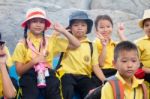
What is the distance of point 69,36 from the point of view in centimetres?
438

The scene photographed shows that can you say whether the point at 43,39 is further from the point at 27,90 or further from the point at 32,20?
the point at 27,90

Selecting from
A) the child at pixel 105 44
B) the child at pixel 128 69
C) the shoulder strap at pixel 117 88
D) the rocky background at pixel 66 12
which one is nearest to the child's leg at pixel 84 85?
the child at pixel 105 44

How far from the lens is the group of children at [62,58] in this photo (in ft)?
13.3

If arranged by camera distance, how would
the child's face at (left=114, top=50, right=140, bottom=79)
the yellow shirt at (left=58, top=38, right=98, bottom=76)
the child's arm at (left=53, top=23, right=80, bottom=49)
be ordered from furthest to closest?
the yellow shirt at (left=58, top=38, right=98, bottom=76) < the child's arm at (left=53, top=23, right=80, bottom=49) < the child's face at (left=114, top=50, right=140, bottom=79)

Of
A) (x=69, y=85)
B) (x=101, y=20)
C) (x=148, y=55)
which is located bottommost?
(x=69, y=85)

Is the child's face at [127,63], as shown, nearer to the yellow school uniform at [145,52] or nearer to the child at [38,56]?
the child at [38,56]

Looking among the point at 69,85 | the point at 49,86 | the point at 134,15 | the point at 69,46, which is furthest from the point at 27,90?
the point at 134,15

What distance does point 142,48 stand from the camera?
456cm

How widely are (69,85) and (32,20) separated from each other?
0.80 m

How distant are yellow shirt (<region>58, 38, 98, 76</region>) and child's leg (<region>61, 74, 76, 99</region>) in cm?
11

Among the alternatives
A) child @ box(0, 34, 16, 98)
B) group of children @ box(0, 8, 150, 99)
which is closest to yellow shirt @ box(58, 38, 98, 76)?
group of children @ box(0, 8, 150, 99)

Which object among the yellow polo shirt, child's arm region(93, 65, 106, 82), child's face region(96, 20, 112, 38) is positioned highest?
child's face region(96, 20, 112, 38)

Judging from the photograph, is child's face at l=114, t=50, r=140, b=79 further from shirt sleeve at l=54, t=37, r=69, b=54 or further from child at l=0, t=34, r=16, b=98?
shirt sleeve at l=54, t=37, r=69, b=54

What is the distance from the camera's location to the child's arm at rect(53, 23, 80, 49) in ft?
14.3
